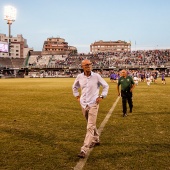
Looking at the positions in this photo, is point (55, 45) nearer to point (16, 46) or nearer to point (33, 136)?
point (16, 46)

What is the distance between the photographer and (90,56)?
331 feet

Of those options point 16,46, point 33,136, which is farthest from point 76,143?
point 16,46

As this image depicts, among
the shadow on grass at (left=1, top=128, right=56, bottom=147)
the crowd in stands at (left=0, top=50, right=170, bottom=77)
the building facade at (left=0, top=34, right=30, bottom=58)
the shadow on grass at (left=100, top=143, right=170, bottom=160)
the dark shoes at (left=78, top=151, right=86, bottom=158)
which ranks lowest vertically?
the shadow on grass at (left=1, top=128, right=56, bottom=147)

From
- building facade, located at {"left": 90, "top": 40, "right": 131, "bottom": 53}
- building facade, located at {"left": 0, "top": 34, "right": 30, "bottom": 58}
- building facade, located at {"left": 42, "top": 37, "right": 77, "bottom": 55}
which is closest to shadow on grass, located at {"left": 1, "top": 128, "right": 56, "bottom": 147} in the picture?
building facade, located at {"left": 0, "top": 34, "right": 30, "bottom": 58}

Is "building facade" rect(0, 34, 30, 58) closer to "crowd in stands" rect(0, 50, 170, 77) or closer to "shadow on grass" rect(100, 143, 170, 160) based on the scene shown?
"crowd in stands" rect(0, 50, 170, 77)

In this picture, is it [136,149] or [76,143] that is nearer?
[136,149]

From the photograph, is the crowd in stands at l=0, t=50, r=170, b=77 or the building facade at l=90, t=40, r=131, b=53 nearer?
the crowd in stands at l=0, t=50, r=170, b=77

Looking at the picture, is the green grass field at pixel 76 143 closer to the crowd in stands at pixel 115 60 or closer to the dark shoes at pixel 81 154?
the dark shoes at pixel 81 154

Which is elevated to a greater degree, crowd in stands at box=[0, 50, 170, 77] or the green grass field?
crowd in stands at box=[0, 50, 170, 77]

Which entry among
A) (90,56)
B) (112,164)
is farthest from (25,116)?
(90,56)

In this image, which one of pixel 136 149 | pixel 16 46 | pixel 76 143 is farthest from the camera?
pixel 16 46

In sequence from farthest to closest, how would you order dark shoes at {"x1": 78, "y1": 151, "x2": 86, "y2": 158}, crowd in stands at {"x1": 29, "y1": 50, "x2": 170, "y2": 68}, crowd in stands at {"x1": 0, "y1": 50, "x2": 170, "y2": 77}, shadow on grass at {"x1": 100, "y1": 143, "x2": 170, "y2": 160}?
1. crowd in stands at {"x1": 29, "y1": 50, "x2": 170, "y2": 68}
2. crowd in stands at {"x1": 0, "y1": 50, "x2": 170, "y2": 77}
3. shadow on grass at {"x1": 100, "y1": 143, "x2": 170, "y2": 160}
4. dark shoes at {"x1": 78, "y1": 151, "x2": 86, "y2": 158}

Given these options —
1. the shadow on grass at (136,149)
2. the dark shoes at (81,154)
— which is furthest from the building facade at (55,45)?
Answer: the dark shoes at (81,154)

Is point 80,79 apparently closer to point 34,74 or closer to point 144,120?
point 144,120
